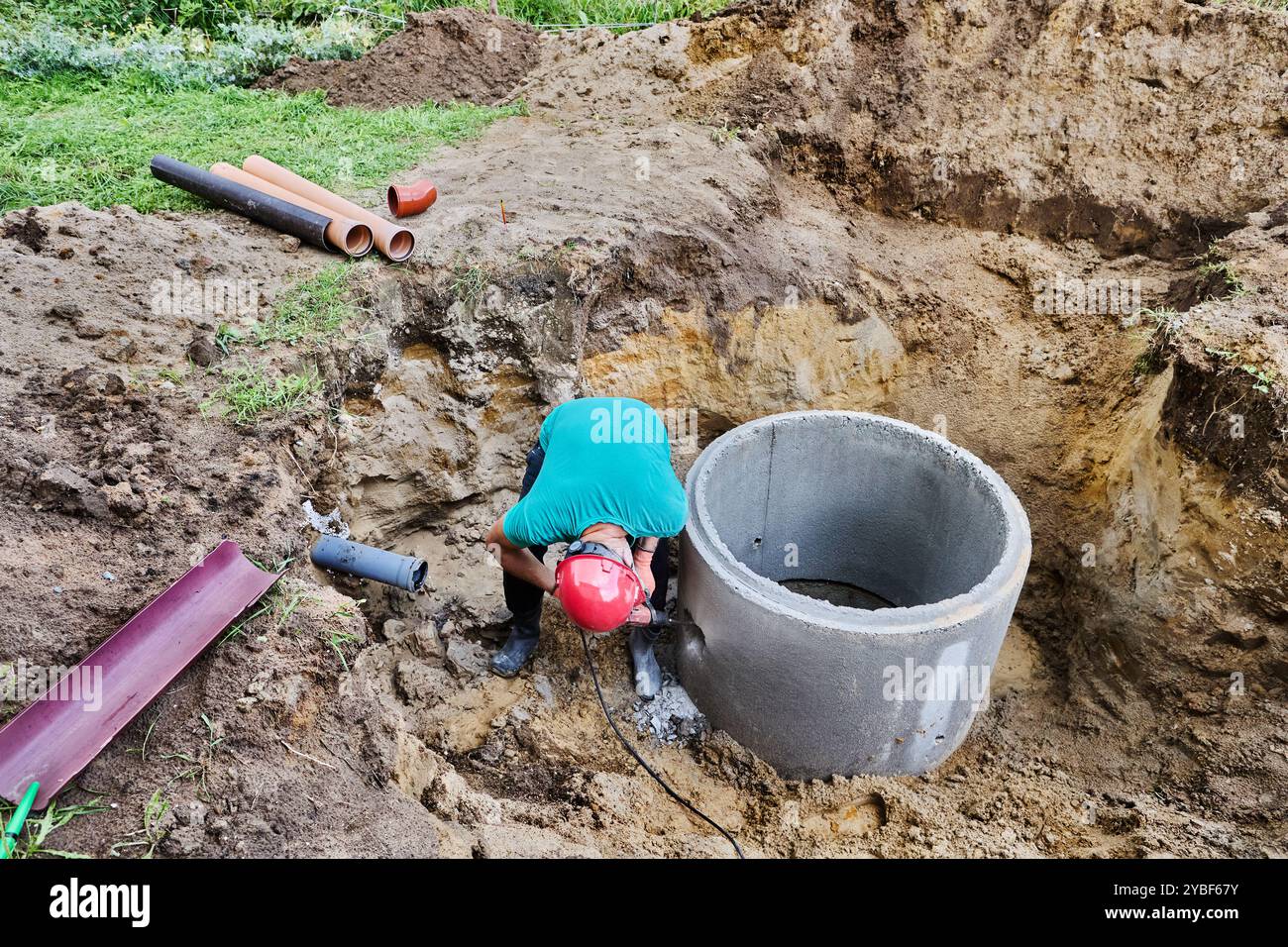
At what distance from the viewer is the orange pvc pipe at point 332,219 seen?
390 cm

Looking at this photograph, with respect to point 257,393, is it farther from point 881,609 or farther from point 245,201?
point 881,609

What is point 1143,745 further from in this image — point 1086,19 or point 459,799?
point 1086,19

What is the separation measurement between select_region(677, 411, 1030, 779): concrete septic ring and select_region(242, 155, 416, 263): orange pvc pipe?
1722mm

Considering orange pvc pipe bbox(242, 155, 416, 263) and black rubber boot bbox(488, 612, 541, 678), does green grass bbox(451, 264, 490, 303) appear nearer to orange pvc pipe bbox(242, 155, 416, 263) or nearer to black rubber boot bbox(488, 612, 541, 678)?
orange pvc pipe bbox(242, 155, 416, 263)

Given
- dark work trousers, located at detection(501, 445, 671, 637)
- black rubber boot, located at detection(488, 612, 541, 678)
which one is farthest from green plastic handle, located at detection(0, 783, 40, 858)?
black rubber boot, located at detection(488, 612, 541, 678)

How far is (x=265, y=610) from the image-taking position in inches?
104

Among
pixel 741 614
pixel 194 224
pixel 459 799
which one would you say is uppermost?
pixel 194 224

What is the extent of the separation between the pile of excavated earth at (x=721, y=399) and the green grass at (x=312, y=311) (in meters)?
0.08

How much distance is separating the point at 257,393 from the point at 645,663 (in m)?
2.02

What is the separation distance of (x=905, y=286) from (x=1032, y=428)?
103 cm

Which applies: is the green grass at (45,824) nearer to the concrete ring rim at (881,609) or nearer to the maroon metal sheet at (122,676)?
the maroon metal sheet at (122,676)

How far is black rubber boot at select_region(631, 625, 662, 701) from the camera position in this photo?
384 centimetres

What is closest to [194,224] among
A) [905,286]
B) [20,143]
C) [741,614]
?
[20,143]

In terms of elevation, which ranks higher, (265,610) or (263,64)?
(263,64)
